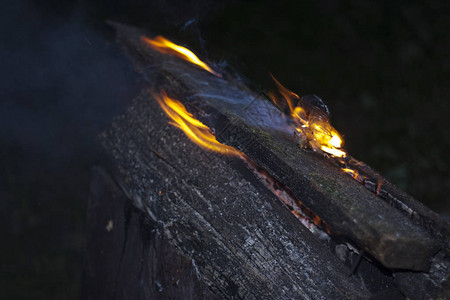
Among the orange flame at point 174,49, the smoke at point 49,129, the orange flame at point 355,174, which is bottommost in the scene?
the smoke at point 49,129

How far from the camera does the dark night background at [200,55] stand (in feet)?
6.70

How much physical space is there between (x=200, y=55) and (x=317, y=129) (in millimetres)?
718

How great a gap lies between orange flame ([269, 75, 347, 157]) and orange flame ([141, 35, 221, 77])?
499mm

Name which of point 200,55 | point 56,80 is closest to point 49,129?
point 56,80

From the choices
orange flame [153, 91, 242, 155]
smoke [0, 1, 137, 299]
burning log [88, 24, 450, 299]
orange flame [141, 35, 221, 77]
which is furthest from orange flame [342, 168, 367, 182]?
smoke [0, 1, 137, 299]

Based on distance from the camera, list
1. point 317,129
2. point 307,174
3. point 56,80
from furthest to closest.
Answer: point 56,80, point 317,129, point 307,174

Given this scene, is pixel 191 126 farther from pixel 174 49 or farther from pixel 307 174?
pixel 307 174

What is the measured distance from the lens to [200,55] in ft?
5.78

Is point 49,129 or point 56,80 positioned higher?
point 56,80

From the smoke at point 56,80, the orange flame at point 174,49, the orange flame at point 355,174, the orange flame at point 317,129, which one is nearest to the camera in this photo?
the orange flame at point 355,174

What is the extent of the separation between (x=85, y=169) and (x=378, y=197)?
1.83 m

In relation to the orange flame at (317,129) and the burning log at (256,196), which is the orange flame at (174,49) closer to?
the burning log at (256,196)

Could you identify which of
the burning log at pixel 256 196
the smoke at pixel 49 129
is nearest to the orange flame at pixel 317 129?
the burning log at pixel 256 196

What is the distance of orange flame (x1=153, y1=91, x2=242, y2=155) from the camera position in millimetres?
1405
